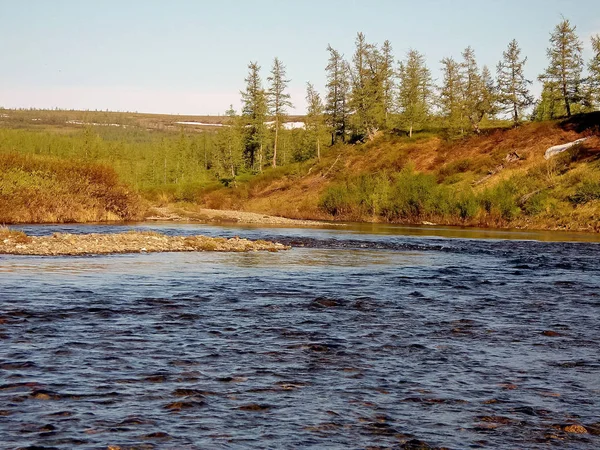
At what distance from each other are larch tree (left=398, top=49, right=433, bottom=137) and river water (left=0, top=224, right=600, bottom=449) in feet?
227

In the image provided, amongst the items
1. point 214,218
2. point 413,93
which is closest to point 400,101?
point 413,93

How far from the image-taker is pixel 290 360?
10.9 m

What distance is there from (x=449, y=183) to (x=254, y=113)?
4655cm

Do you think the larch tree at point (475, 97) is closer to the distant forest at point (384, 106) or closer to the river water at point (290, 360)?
the distant forest at point (384, 106)

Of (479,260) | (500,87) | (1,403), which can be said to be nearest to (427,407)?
(1,403)

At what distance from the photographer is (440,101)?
9156 cm

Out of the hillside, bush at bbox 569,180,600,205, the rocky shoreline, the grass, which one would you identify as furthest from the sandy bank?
the rocky shoreline

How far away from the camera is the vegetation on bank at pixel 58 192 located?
43031mm

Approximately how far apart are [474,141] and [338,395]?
2779 inches

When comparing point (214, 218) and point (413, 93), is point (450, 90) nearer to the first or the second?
point (413, 93)

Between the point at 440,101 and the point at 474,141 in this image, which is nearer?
the point at 474,141

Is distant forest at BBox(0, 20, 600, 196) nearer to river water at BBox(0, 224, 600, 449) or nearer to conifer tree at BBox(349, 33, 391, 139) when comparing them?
conifer tree at BBox(349, 33, 391, 139)

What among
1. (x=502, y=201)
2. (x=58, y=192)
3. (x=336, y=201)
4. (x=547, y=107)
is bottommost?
(x=336, y=201)

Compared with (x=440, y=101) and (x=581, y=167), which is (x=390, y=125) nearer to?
(x=440, y=101)
